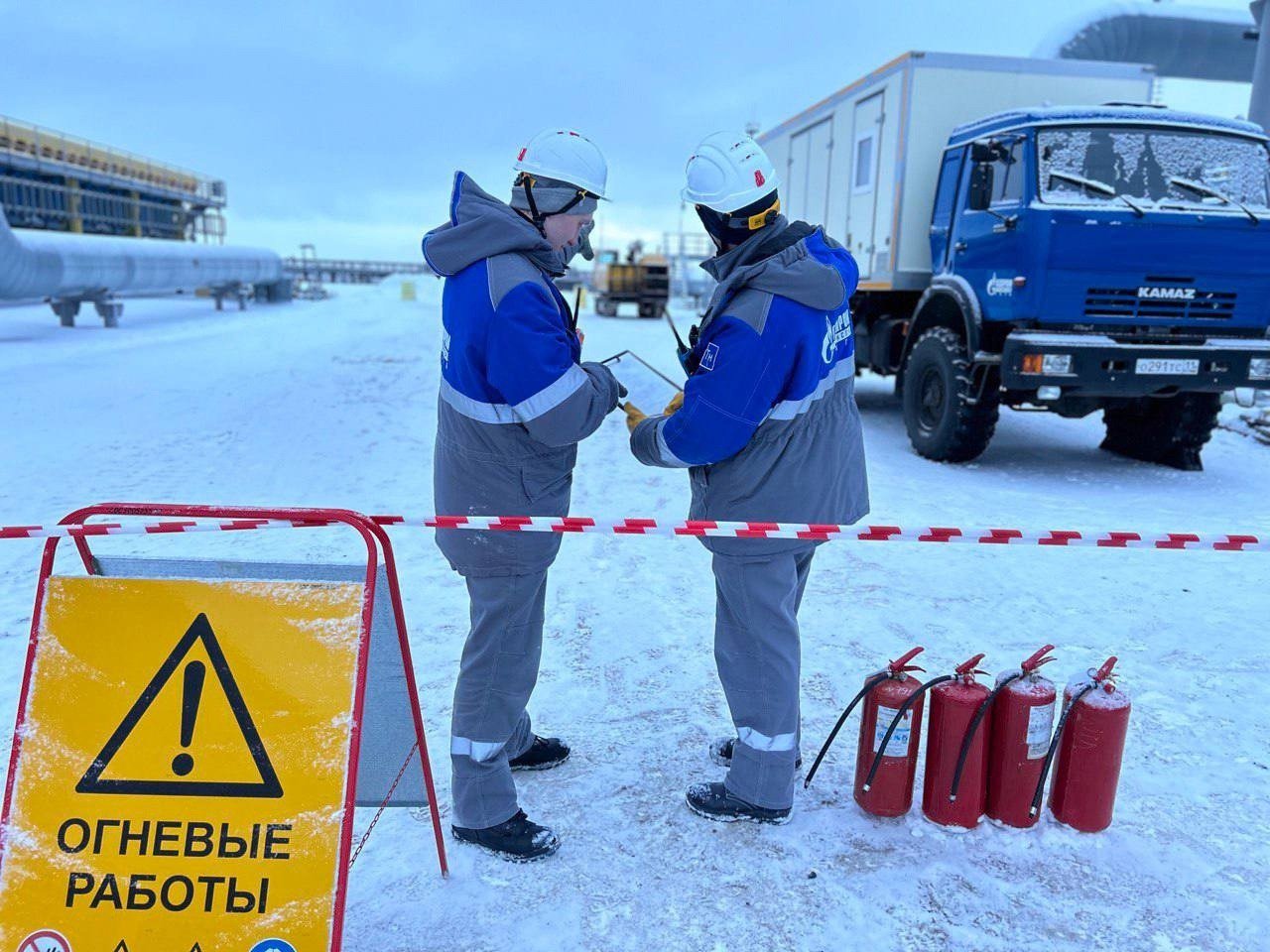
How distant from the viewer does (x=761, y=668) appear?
290 cm


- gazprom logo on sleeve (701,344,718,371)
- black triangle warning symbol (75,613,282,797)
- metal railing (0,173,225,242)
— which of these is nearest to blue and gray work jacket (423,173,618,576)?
gazprom logo on sleeve (701,344,718,371)

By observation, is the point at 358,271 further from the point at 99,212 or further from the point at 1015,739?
the point at 1015,739

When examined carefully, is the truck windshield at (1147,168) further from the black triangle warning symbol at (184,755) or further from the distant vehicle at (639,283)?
the distant vehicle at (639,283)

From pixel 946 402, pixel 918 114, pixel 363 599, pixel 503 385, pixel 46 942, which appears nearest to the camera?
pixel 46 942

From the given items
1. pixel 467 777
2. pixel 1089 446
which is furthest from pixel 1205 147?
pixel 467 777

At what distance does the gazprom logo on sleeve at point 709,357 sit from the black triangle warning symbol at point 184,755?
1.48m

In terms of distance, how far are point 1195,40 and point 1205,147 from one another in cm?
1129

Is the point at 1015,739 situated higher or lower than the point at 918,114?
lower

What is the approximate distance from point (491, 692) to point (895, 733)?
4.17 ft

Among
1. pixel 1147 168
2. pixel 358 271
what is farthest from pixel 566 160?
pixel 358 271

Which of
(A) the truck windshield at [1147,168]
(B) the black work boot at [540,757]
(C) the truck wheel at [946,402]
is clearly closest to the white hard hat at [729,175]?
(B) the black work boot at [540,757]

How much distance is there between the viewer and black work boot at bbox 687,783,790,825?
299 cm

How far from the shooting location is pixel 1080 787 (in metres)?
2.90

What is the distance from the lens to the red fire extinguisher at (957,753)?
2.87m
